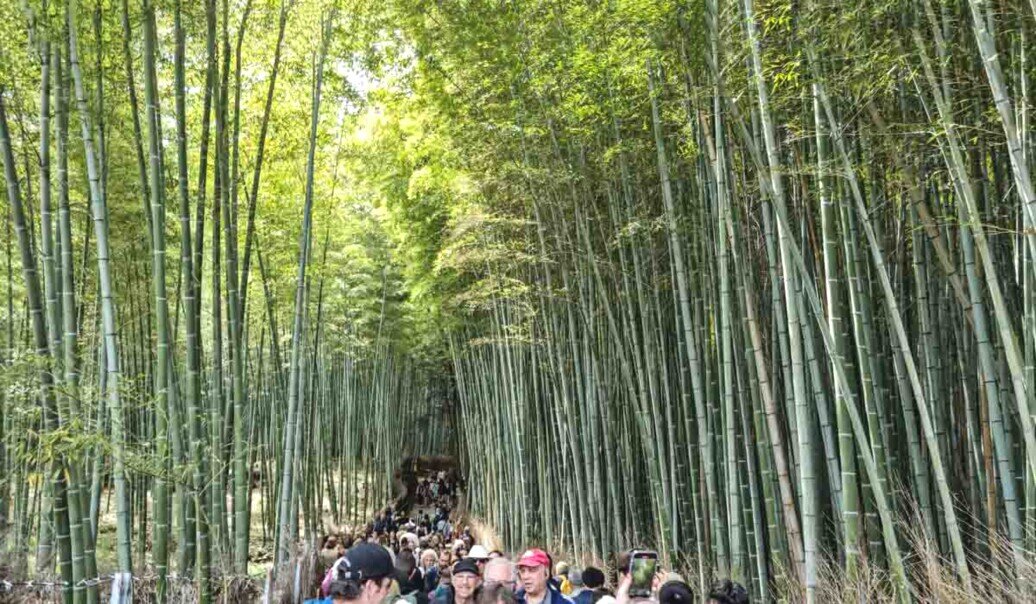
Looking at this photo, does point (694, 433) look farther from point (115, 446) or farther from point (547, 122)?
point (115, 446)

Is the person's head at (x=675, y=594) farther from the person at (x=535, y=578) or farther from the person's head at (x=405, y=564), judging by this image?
the person's head at (x=405, y=564)

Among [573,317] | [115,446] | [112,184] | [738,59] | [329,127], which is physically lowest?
[115,446]

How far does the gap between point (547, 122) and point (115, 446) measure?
11.6ft

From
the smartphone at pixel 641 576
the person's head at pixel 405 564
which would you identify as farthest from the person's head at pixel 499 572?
the person's head at pixel 405 564

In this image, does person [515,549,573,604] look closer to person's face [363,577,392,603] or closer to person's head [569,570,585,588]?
person's face [363,577,392,603]

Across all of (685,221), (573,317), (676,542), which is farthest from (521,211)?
(676,542)

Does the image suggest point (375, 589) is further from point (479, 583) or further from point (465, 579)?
point (479, 583)

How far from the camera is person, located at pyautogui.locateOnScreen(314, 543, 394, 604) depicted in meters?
1.92

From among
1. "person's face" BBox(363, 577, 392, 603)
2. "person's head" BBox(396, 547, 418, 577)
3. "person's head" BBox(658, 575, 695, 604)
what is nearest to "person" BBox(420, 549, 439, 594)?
"person's head" BBox(396, 547, 418, 577)

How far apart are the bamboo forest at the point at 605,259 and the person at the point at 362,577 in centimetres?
54

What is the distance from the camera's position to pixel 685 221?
5.60m

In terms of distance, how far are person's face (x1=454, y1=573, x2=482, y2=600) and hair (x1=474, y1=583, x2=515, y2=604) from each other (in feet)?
0.85

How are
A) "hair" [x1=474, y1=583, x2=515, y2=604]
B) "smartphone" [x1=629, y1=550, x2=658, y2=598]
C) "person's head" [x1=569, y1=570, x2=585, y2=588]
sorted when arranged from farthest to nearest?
1. "person's head" [x1=569, y1=570, x2=585, y2=588]
2. "smartphone" [x1=629, y1=550, x2=658, y2=598]
3. "hair" [x1=474, y1=583, x2=515, y2=604]

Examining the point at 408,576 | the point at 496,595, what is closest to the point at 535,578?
the point at 496,595
